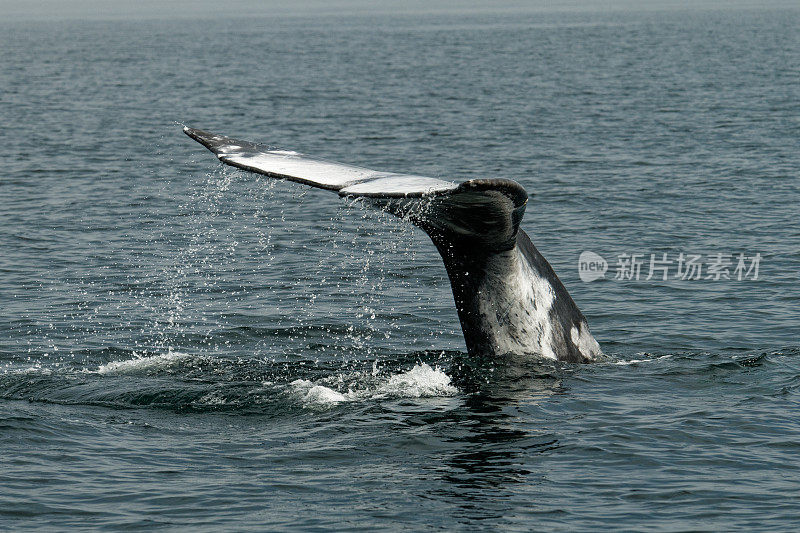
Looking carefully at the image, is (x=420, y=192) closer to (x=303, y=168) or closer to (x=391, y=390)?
(x=303, y=168)

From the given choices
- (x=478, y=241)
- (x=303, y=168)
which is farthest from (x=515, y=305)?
(x=303, y=168)

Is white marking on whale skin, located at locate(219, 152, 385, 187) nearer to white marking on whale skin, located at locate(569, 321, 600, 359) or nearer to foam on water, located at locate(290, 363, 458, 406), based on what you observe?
foam on water, located at locate(290, 363, 458, 406)

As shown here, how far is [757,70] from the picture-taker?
4756 cm

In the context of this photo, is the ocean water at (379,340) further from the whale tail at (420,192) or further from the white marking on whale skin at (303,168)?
the white marking on whale skin at (303,168)

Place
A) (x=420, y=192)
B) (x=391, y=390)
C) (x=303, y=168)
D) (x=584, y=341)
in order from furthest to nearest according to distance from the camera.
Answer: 1. (x=391, y=390)
2. (x=584, y=341)
3. (x=303, y=168)
4. (x=420, y=192)

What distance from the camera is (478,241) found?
29.8 feet

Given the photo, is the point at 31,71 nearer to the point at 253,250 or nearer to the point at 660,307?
the point at 253,250

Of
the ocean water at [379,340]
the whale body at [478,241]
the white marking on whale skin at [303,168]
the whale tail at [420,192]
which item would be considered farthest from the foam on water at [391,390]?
the white marking on whale skin at [303,168]

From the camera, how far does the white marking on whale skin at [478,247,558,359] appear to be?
9.41m

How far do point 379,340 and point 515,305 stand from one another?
4044mm

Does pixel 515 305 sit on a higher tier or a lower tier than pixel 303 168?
lower

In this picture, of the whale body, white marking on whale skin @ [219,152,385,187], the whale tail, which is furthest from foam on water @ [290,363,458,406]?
white marking on whale skin @ [219,152,385,187]

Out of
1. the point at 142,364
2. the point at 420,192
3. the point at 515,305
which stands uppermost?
the point at 420,192

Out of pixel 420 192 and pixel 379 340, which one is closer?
pixel 420 192
